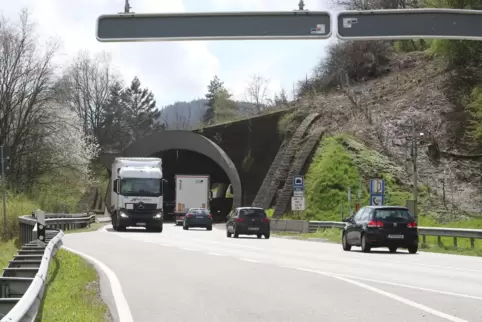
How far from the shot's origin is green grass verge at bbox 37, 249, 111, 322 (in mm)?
10055

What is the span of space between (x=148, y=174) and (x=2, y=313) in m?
35.4

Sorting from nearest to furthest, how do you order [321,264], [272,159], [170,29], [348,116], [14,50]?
1. [170,29]
2. [321,264]
3. [14,50]
4. [348,116]
5. [272,159]

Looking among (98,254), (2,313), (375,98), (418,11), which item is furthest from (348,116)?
(2,313)

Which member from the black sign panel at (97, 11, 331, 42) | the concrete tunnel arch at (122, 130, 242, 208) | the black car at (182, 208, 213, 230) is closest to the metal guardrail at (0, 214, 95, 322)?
the black sign panel at (97, 11, 331, 42)

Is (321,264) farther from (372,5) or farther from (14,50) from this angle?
(372,5)

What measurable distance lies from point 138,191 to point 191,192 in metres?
18.6

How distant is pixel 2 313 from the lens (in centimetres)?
763

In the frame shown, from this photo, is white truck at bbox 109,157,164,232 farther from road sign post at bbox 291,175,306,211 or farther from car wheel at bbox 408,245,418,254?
car wheel at bbox 408,245,418,254

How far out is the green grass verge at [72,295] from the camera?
10.1 m

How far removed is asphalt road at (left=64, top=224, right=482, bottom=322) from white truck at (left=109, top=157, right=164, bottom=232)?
20.9 m

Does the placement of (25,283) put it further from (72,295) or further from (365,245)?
(365,245)

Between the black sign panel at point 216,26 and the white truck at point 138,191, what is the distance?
2666 centimetres

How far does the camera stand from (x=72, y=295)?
12477 mm

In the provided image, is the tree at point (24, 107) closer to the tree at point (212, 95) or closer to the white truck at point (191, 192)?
the white truck at point (191, 192)
